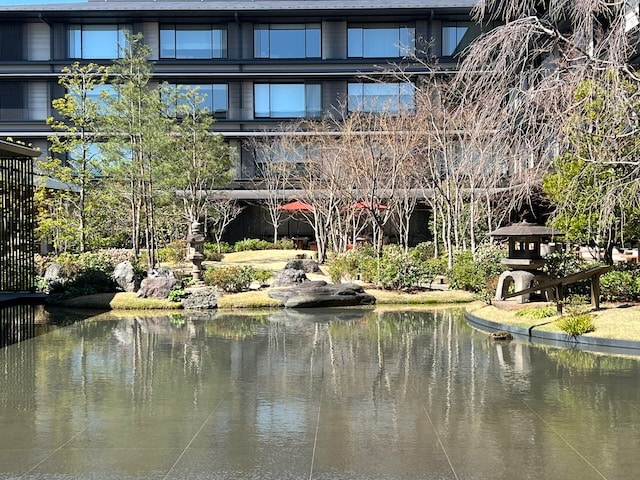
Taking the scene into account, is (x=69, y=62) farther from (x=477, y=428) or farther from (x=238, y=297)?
(x=477, y=428)

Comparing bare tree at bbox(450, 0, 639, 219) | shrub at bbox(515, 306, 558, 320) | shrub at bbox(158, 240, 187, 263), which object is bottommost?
shrub at bbox(515, 306, 558, 320)

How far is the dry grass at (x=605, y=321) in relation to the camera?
1081cm

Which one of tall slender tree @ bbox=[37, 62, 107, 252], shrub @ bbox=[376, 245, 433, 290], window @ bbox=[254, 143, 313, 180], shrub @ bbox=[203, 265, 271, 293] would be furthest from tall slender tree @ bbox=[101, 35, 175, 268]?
window @ bbox=[254, 143, 313, 180]

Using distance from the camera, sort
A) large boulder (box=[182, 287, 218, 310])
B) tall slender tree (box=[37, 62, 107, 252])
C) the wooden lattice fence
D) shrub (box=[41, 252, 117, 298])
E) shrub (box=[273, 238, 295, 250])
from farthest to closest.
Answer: shrub (box=[273, 238, 295, 250])
tall slender tree (box=[37, 62, 107, 252])
shrub (box=[41, 252, 117, 298])
the wooden lattice fence
large boulder (box=[182, 287, 218, 310])

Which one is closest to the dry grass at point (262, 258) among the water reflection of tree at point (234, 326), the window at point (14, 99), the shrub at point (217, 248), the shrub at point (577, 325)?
the shrub at point (217, 248)

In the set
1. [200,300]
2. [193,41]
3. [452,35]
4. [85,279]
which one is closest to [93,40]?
[193,41]

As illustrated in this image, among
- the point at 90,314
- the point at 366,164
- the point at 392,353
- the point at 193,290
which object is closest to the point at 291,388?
the point at 392,353

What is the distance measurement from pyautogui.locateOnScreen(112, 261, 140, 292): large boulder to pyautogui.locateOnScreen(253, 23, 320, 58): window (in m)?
21.7

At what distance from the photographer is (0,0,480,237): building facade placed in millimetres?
35844

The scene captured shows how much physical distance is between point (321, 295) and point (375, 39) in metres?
23.4

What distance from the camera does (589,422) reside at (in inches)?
251

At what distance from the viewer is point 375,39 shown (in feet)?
120

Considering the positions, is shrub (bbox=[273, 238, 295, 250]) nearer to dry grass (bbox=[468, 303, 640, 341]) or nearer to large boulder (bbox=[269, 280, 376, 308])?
large boulder (bbox=[269, 280, 376, 308])

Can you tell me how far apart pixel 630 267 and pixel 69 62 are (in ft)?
103
